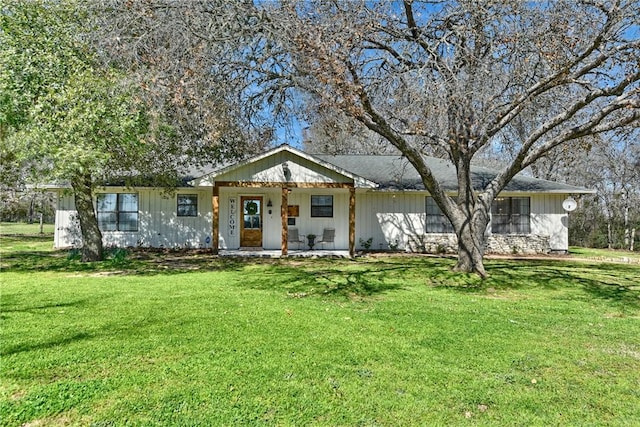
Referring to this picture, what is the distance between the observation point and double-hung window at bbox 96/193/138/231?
16812 millimetres

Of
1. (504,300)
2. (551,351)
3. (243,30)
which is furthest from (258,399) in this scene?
(243,30)

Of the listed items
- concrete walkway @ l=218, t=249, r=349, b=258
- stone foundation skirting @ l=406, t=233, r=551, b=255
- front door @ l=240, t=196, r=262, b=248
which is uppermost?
front door @ l=240, t=196, r=262, b=248

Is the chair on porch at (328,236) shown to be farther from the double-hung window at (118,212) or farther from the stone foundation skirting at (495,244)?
the double-hung window at (118,212)

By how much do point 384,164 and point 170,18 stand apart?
1335 cm

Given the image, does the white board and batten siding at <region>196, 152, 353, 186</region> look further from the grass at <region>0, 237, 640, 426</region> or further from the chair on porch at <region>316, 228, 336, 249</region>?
the grass at <region>0, 237, 640, 426</region>

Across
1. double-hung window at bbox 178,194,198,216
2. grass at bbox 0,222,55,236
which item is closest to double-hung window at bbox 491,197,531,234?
double-hung window at bbox 178,194,198,216

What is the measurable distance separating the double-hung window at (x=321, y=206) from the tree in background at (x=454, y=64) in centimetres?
657

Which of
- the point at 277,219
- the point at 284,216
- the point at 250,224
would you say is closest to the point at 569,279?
the point at 284,216

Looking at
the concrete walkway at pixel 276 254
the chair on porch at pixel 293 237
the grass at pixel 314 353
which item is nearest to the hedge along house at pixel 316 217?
the chair on porch at pixel 293 237

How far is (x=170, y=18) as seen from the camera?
793 centimetres

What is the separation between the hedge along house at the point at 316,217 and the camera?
54.9ft

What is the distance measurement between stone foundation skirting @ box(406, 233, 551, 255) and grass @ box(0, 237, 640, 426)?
25.2ft

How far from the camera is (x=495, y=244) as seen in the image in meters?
17.4

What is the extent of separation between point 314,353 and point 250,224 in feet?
41.1
